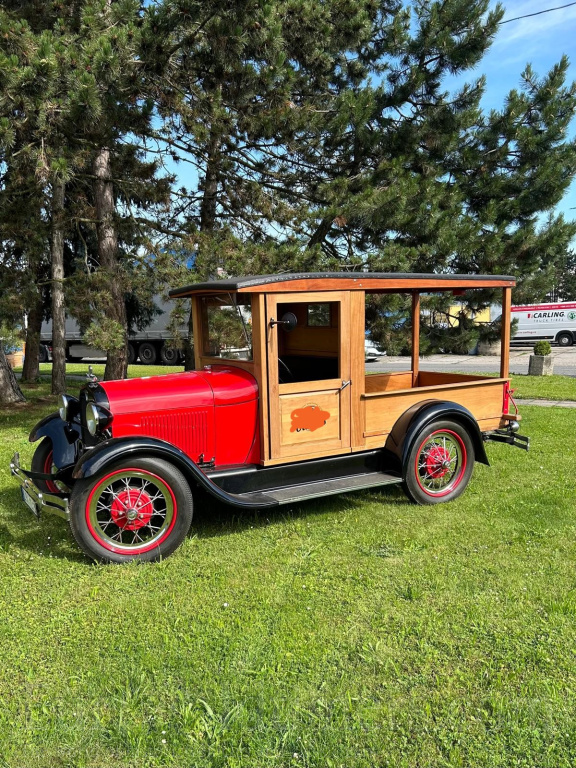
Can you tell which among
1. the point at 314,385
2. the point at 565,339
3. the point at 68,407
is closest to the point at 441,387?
the point at 314,385

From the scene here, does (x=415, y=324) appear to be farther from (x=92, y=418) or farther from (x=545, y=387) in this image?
(x=545, y=387)

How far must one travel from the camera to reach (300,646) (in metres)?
2.88

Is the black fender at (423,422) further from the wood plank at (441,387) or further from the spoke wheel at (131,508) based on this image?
the spoke wheel at (131,508)

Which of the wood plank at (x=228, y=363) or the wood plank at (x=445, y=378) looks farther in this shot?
the wood plank at (x=445, y=378)

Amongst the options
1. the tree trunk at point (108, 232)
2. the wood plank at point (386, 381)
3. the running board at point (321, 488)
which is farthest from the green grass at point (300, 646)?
the tree trunk at point (108, 232)

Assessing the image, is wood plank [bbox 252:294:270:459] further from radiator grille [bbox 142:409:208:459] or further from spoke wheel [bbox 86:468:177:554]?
spoke wheel [bbox 86:468:177:554]

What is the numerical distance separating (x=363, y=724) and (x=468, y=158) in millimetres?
8567

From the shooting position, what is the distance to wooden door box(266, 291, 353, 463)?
4.50 meters

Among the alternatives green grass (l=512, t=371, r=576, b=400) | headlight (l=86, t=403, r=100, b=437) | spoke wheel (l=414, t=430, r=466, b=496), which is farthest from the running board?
green grass (l=512, t=371, r=576, b=400)

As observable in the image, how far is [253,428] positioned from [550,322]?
27533 mm

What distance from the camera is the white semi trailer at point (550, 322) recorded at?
27859mm

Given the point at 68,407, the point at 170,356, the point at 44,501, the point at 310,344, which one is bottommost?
the point at 170,356

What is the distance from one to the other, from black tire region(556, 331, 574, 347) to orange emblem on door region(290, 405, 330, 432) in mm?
27445

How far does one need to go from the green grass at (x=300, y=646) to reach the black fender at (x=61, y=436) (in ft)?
1.88
